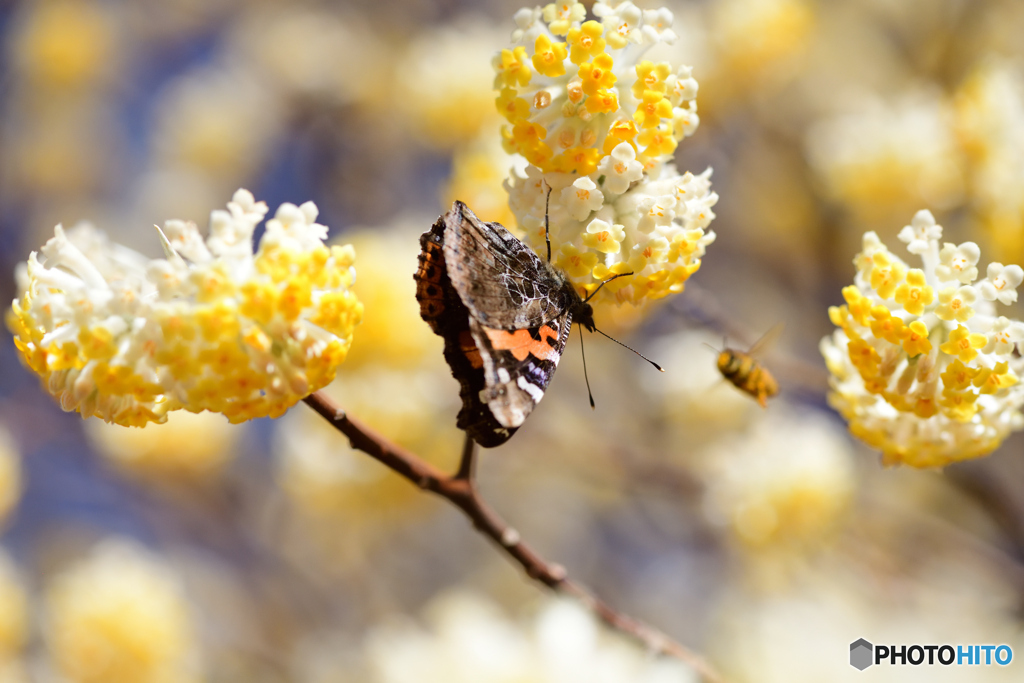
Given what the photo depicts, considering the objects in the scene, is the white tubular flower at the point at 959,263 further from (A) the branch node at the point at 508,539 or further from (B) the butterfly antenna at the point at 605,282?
(A) the branch node at the point at 508,539

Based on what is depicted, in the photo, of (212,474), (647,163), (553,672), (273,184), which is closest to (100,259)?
(647,163)

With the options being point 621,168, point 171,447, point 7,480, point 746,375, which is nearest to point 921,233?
point 746,375

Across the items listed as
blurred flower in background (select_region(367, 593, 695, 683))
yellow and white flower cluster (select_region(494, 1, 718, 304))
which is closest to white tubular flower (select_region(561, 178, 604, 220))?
yellow and white flower cluster (select_region(494, 1, 718, 304))

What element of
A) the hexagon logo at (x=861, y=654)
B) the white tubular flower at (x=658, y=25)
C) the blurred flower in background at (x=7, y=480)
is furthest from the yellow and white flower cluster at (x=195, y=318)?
the blurred flower in background at (x=7, y=480)

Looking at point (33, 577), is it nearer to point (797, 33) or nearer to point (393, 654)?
point (393, 654)

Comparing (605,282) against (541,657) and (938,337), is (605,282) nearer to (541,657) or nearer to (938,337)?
A: (938,337)

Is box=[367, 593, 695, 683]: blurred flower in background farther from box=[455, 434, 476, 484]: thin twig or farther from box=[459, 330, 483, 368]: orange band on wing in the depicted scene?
box=[459, 330, 483, 368]: orange band on wing
